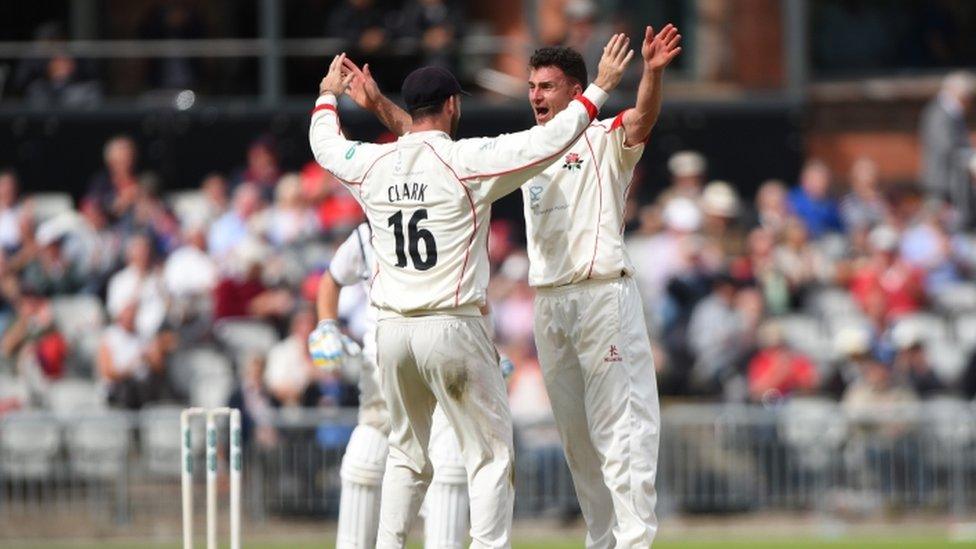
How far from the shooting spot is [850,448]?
18562 mm

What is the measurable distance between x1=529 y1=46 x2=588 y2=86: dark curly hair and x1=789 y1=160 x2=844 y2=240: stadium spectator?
1113cm

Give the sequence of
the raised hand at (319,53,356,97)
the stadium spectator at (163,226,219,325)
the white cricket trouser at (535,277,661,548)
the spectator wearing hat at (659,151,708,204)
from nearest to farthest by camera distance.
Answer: the white cricket trouser at (535,277,661,548) → the raised hand at (319,53,356,97) → the stadium spectator at (163,226,219,325) → the spectator wearing hat at (659,151,708,204)

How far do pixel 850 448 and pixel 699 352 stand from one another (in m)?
1.75

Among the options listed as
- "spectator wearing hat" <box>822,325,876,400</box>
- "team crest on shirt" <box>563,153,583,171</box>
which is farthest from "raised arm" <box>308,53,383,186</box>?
"spectator wearing hat" <box>822,325,876,400</box>

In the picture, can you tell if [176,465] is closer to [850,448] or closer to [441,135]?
[850,448]

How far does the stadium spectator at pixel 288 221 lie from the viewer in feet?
66.2

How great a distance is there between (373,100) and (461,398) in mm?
1960

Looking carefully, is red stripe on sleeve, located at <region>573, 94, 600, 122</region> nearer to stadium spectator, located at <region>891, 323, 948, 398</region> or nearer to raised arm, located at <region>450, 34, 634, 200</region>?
raised arm, located at <region>450, 34, 634, 200</region>

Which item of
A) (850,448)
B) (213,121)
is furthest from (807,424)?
(213,121)

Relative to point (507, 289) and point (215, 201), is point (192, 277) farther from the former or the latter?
point (507, 289)

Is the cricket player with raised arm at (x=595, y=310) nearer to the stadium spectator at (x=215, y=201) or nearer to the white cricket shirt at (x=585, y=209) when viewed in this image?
the white cricket shirt at (x=585, y=209)

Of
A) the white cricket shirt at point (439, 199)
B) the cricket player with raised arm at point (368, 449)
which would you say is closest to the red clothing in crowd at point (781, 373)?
the cricket player with raised arm at point (368, 449)

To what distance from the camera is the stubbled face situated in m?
10.7

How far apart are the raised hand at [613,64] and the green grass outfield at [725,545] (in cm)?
673
